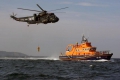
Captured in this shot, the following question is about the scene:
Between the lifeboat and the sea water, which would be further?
the lifeboat

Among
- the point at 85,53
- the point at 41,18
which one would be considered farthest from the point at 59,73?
the point at 85,53

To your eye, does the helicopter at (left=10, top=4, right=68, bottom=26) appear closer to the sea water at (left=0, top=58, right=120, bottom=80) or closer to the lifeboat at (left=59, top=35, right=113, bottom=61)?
the sea water at (left=0, top=58, right=120, bottom=80)

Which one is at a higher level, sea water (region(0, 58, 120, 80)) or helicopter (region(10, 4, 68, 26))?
helicopter (region(10, 4, 68, 26))

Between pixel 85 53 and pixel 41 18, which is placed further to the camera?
pixel 85 53

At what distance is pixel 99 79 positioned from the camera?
2292cm

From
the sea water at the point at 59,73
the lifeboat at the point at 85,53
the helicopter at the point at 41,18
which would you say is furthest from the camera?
the lifeboat at the point at 85,53

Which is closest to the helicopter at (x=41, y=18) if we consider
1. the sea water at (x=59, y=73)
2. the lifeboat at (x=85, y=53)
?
the sea water at (x=59, y=73)

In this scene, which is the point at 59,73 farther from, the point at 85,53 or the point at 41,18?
the point at 85,53

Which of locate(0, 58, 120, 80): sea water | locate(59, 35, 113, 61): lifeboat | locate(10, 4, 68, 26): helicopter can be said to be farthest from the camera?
locate(59, 35, 113, 61): lifeboat

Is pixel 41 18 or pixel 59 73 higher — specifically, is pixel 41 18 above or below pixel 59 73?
above

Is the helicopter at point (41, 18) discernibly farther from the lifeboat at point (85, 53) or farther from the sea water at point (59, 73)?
the lifeboat at point (85, 53)

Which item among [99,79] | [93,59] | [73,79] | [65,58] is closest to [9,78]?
[73,79]

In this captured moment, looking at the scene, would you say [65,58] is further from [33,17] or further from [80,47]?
[33,17]

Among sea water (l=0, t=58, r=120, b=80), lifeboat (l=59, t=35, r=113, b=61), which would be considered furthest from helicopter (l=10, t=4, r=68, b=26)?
lifeboat (l=59, t=35, r=113, b=61)
